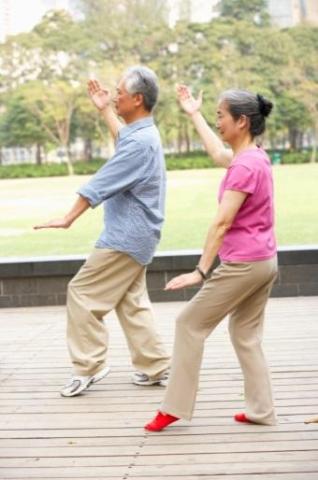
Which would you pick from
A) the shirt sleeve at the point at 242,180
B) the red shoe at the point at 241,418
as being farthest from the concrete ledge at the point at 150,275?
the shirt sleeve at the point at 242,180

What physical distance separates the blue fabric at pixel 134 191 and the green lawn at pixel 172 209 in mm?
11372

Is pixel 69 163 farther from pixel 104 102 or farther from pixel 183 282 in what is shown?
pixel 183 282

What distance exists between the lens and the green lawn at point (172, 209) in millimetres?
16922

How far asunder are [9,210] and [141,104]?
67.8 ft

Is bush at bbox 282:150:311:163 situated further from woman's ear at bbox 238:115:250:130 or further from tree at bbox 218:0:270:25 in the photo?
woman's ear at bbox 238:115:250:130

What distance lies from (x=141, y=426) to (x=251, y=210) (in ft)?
3.00

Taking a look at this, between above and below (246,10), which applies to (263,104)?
below

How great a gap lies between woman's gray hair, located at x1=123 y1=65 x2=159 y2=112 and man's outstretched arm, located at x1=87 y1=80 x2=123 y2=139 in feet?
0.98

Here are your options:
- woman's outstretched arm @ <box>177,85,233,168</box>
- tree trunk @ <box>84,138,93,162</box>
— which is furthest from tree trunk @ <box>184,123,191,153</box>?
woman's outstretched arm @ <box>177,85,233,168</box>

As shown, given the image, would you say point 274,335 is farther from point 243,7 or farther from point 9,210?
point 243,7

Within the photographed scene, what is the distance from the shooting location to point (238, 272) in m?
3.35

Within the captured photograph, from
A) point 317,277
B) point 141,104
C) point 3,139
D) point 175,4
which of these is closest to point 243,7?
point 175,4

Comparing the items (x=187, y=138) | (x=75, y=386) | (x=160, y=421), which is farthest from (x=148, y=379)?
(x=187, y=138)

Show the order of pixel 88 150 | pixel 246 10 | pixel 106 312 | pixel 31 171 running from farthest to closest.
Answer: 1. pixel 246 10
2. pixel 88 150
3. pixel 31 171
4. pixel 106 312
